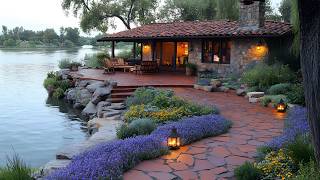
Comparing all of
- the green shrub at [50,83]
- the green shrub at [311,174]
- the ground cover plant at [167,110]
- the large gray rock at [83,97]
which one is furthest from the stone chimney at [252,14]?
the green shrub at [311,174]

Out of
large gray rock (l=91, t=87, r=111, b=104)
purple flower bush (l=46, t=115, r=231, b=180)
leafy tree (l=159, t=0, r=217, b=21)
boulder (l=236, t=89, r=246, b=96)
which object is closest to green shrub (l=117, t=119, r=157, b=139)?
purple flower bush (l=46, t=115, r=231, b=180)

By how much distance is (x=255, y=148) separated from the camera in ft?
25.4

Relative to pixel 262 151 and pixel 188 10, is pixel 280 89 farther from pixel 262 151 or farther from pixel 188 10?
pixel 188 10

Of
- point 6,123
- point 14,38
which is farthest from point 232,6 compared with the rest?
point 14,38

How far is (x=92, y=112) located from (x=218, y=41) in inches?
346

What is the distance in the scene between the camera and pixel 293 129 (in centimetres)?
809

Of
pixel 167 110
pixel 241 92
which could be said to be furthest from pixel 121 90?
pixel 167 110

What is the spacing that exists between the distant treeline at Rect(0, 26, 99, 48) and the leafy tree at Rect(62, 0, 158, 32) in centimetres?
6176

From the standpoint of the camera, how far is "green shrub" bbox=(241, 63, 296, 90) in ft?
51.3

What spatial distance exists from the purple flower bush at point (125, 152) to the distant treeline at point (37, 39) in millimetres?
92047

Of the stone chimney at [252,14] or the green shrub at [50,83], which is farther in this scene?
the green shrub at [50,83]

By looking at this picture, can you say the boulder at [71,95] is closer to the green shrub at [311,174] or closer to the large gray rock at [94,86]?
the large gray rock at [94,86]

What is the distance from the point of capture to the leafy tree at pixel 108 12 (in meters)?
36.1

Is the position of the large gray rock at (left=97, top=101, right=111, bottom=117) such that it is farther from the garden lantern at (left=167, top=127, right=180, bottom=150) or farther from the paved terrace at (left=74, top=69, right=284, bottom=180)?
the garden lantern at (left=167, top=127, right=180, bottom=150)
